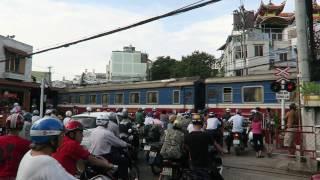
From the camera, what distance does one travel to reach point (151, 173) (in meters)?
11.7

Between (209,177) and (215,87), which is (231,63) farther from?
(209,177)

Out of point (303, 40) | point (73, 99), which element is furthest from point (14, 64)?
point (303, 40)

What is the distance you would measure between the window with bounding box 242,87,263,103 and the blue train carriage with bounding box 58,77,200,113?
316 centimetres

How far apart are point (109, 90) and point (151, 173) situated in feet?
65.6

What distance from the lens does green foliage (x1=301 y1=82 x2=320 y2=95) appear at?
12.4 m

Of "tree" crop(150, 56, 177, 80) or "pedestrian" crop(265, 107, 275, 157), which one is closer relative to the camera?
"pedestrian" crop(265, 107, 275, 157)

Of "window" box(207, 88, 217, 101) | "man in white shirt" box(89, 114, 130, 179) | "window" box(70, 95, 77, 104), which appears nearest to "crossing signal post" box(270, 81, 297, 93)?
"man in white shirt" box(89, 114, 130, 179)

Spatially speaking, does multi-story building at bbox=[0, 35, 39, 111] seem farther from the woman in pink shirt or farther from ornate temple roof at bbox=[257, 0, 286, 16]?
ornate temple roof at bbox=[257, 0, 286, 16]

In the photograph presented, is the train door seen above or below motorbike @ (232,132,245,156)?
above

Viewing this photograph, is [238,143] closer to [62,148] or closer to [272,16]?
[62,148]

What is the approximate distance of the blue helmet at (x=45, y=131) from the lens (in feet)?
10.7

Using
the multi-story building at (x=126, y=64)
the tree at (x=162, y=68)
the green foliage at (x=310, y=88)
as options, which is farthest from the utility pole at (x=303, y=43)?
the multi-story building at (x=126, y=64)

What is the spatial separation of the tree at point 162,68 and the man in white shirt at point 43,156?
196 ft

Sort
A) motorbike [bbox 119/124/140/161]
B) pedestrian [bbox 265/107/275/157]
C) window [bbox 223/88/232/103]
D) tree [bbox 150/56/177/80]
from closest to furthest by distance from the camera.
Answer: motorbike [bbox 119/124/140/161] < pedestrian [bbox 265/107/275/157] < window [bbox 223/88/232/103] < tree [bbox 150/56/177/80]
